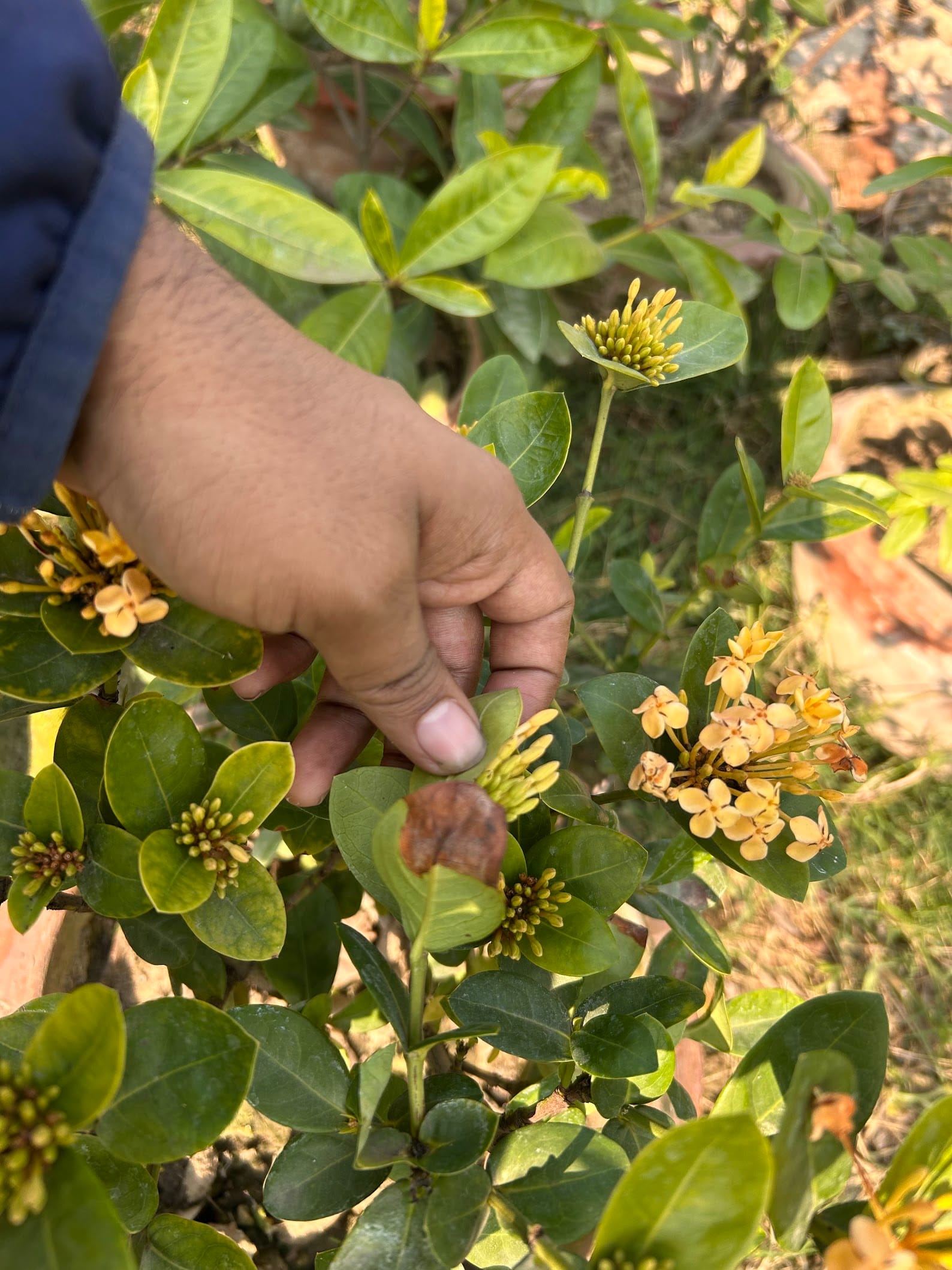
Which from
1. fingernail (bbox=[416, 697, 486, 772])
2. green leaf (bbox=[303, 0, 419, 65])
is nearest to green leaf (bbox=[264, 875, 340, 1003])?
fingernail (bbox=[416, 697, 486, 772])

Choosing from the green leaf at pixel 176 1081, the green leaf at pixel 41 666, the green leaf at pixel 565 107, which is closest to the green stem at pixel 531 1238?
the green leaf at pixel 176 1081

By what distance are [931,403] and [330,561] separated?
2154 millimetres

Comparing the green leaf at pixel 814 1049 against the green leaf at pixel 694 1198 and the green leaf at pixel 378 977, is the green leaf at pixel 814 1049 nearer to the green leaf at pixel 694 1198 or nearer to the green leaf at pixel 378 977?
the green leaf at pixel 694 1198

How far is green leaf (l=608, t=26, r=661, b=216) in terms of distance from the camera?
152cm

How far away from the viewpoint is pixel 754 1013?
1083 millimetres

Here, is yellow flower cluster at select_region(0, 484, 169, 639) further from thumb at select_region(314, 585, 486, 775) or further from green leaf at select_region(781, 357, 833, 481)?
green leaf at select_region(781, 357, 833, 481)

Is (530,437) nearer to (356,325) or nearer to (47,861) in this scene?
(356,325)

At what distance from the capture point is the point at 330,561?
0.78 m

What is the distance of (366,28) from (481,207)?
0.37 meters

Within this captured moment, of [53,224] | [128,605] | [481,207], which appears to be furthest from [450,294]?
[128,605]

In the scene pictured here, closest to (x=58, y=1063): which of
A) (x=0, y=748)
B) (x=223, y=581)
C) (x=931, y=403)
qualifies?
(x=223, y=581)

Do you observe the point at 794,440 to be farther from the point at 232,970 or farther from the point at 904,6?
the point at 904,6

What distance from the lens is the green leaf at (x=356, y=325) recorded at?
1.45m

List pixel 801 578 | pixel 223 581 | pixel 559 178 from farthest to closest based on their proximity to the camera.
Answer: pixel 801 578 < pixel 559 178 < pixel 223 581
